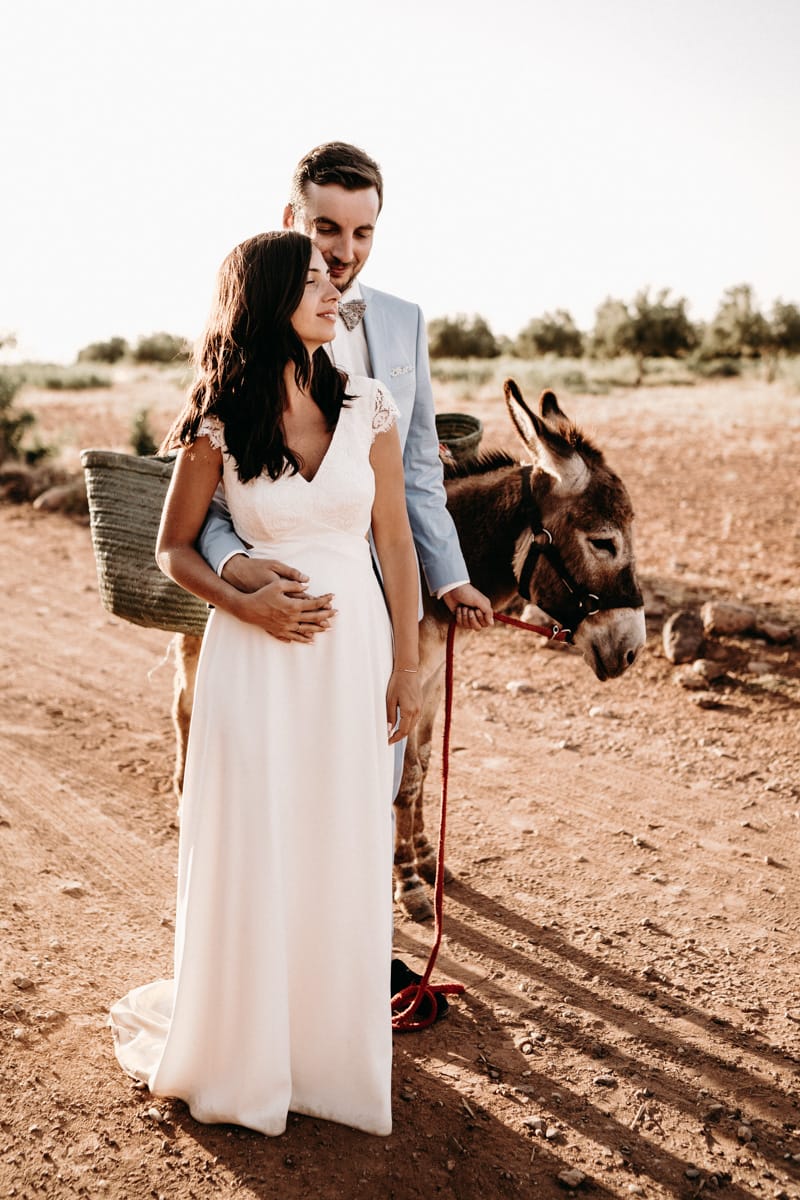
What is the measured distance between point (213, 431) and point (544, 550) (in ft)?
6.04

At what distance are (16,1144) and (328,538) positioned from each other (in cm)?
194

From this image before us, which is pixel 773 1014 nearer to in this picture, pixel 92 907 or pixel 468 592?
pixel 468 592

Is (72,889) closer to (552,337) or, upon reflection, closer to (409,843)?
(409,843)

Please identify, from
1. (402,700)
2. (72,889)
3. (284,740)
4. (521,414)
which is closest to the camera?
(284,740)

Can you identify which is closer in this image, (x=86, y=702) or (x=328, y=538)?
(x=328, y=538)

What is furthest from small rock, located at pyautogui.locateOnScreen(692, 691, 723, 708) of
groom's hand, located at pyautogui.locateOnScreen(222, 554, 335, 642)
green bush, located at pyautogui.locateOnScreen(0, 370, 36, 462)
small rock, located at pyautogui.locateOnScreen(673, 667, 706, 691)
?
green bush, located at pyautogui.locateOnScreen(0, 370, 36, 462)

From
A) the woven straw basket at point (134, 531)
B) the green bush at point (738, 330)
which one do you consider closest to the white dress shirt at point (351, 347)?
the woven straw basket at point (134, 531)

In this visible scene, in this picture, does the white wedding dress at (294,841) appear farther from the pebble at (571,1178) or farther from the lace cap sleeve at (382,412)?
the pebble at (571,1178)

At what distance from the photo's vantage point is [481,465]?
4539mm

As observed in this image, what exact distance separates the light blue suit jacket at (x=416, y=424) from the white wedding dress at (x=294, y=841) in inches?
21.8

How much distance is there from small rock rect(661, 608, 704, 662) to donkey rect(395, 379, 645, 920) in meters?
2.86

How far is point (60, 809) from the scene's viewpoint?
5016 millimetres

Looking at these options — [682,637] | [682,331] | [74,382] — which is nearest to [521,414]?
[682,637]

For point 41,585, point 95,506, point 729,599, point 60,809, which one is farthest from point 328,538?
point 41,585
